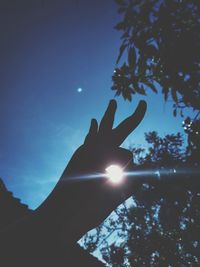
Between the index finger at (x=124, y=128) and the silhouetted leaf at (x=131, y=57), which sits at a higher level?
the silhouetted leaf at (x=131, y=57)

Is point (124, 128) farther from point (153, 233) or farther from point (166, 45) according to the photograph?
point (153, 233)

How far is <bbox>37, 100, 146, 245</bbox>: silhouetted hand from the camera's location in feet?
3.20

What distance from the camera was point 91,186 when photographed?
41.1 inches

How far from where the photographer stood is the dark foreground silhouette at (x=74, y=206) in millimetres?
922

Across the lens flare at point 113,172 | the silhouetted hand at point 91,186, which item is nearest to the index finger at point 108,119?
the silhouetted hand at point 91,186

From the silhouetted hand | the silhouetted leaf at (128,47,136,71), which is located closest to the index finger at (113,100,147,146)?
the silhouetted hand

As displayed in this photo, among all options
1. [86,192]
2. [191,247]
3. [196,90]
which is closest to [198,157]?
[196,90]

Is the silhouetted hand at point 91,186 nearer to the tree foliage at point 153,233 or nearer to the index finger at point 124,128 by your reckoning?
the index finger at point 124,128

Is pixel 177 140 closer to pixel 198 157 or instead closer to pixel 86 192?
pixel 198 157

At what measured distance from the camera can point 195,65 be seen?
3523 millimetres

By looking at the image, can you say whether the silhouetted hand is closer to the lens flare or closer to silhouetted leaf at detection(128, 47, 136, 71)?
the lens flare

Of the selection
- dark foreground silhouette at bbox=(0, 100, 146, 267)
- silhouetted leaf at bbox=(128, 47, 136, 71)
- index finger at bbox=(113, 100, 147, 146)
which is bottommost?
dark foreground silhouette at bbox=(0, 100, 146, 267)

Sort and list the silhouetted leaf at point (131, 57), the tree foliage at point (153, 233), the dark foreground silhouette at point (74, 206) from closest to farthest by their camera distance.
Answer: the dark foreground silhouette at point (74, 206) < the silhouetted leaf at point (131, 57) < the tree foliage at point (153, 233)

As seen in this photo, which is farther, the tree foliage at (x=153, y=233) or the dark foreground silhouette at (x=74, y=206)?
the tree foliage at (x=153, y=233)
